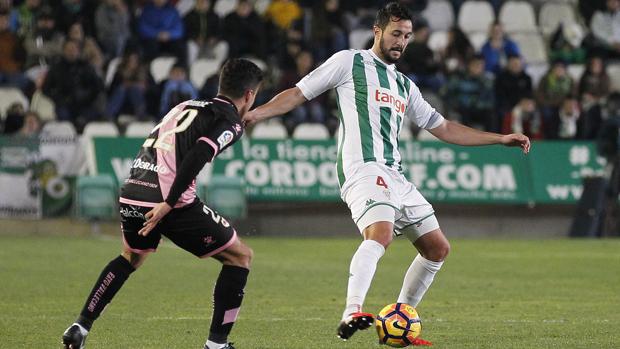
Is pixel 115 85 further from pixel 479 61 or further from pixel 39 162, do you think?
pixel 479 61

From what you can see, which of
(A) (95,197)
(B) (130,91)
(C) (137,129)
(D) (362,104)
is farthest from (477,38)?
(D) (362,104)

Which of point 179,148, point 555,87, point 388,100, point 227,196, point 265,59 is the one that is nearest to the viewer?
point 179,148

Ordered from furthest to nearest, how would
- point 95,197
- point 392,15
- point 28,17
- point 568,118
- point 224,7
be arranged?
1. point 224,7
2. point 28,17
3. point 568,118
4. point 95,197
5. point 392,15

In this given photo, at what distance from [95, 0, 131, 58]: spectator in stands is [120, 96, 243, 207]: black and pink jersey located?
603 inches

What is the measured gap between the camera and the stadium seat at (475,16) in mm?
25344

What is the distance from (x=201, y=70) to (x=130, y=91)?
2100 mm

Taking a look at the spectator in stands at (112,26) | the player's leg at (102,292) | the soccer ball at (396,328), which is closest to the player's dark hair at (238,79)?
the player's leg at (102,292)

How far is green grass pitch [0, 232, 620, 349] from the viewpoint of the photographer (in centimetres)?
872

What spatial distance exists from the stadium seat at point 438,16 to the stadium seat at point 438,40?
0.52 meters

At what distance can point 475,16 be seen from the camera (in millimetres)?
25406

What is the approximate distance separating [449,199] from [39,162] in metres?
6.41

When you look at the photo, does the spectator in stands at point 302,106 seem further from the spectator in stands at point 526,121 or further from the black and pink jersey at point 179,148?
the black and pink jersey at point 179,148

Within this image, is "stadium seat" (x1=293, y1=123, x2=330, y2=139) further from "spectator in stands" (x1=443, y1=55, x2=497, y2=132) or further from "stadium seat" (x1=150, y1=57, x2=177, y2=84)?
"stadium seat" (x1=150, y1=57, x2=177, y2=84)

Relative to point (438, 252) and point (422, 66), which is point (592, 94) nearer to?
point (422, 66)
